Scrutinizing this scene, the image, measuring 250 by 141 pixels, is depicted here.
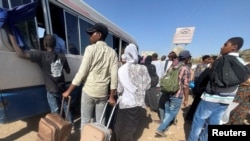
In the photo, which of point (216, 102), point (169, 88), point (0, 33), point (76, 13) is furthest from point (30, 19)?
point (216, 102)

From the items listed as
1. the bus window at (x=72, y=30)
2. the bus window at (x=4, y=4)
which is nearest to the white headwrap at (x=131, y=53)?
the bus window at (x=72, y=30)

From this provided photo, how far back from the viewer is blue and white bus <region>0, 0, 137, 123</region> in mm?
2084

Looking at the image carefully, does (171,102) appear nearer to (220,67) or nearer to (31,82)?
(220,67)

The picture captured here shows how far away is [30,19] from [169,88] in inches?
104

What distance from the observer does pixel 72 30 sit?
3.35m

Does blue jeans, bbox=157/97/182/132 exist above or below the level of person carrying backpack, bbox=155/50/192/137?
below

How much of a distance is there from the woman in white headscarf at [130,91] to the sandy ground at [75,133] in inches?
38.1

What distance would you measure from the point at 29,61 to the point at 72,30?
127 centimetres

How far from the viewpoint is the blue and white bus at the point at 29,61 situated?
6.84 feet

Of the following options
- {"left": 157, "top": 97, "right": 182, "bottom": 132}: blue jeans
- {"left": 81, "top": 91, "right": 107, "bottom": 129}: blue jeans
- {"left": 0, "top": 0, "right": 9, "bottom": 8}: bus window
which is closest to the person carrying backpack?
{"left": 157, "top": 97, "right": 182, "bottom": 132}: blue jeans

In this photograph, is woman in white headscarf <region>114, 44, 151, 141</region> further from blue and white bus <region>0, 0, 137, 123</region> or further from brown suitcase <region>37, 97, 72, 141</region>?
blue and white bus <region>0, 0, 137, 123</region>

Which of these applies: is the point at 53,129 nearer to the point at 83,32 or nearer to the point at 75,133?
Answer: the point at 75,133

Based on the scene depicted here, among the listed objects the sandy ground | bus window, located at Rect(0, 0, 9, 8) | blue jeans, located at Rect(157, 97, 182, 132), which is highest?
bus window, located at Rect(0, 0, 9, 8)

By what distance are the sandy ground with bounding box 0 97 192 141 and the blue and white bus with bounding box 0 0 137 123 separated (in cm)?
78
